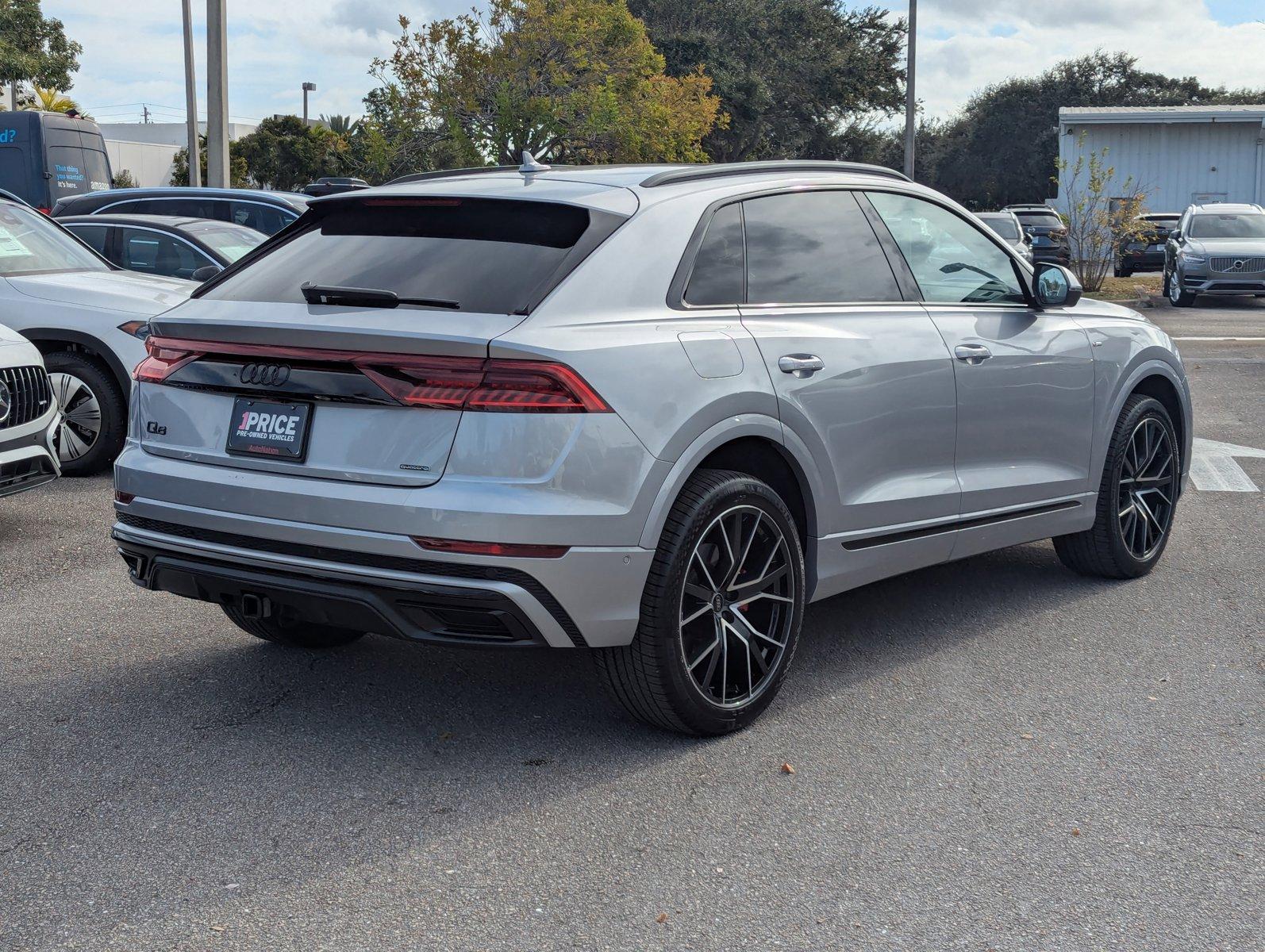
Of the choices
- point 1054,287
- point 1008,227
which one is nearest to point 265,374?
point 1054,287

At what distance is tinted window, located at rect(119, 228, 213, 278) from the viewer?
37.3 feet

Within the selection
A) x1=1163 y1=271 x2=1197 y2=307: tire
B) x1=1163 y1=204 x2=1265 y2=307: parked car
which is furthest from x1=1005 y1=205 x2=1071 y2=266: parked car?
x1=1163 y1=204 x2=1265 y2=307: parked car

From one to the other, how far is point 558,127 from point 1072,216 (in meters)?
14.5

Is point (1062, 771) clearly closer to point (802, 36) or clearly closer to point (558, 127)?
point (558, 127)

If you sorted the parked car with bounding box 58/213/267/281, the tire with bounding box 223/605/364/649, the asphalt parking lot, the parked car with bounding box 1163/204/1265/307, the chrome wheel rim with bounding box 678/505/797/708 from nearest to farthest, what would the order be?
the asphalt parking lot → the chrome wheel rim with bounding box 678/505/797/708 → the tire with bounding box 223/605/364/649 → the parked car with bounding box 58/213/267/281 → the parked car with bounding box 1163/204/1265/307

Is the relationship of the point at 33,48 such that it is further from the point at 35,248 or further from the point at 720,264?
the point at 720,264

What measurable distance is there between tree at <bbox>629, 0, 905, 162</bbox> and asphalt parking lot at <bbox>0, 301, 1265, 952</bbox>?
51771mm

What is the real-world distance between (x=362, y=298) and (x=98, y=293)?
5.66 m

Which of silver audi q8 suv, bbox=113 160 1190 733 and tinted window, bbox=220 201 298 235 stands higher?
tinted window, bbox=220 201 298 235

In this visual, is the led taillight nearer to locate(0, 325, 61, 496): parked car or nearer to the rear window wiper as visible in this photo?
the rear window wiper

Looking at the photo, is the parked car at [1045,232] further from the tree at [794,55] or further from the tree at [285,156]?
the tree at [285,156]

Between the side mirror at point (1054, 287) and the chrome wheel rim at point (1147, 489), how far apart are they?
2.64 feet

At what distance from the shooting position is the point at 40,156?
2572 centimetres

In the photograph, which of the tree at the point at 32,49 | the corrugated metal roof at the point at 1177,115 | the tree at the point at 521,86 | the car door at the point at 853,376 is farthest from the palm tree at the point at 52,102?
the car door at the point at 853,376
